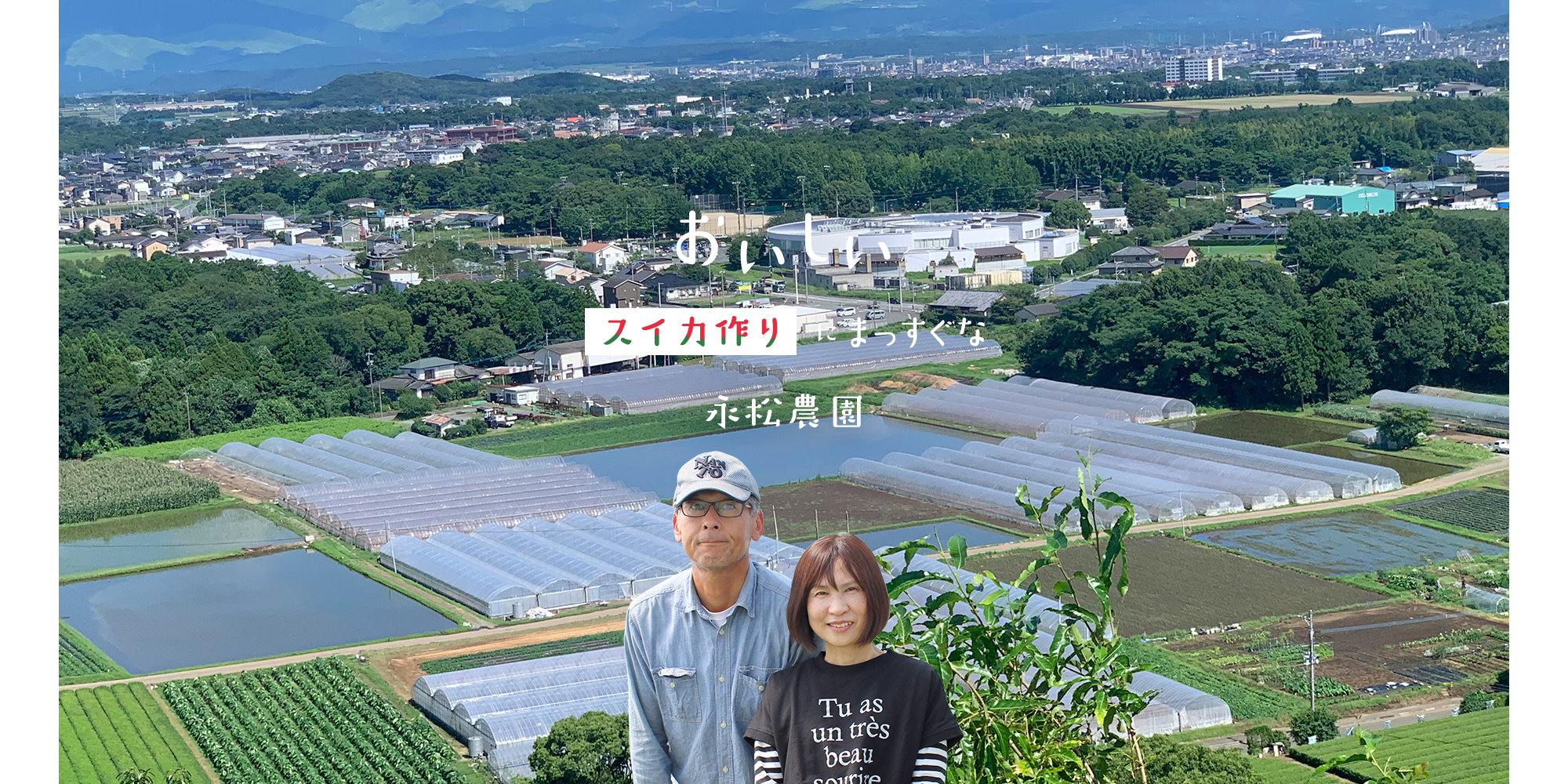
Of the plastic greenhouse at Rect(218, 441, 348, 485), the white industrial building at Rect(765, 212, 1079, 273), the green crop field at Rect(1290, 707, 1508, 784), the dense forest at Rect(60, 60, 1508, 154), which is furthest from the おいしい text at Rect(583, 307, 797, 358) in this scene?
the dense forest at Rect(60, 60, 1508, 154)

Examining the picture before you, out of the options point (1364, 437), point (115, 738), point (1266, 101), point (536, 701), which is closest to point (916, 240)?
point (1364, 437)

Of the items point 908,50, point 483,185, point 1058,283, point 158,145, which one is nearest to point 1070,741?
point 1058,283

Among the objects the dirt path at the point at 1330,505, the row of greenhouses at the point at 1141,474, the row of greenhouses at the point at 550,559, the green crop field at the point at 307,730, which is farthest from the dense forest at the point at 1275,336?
the green crop field at the point at 307,730

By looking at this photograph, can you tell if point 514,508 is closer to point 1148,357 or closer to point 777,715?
point 1148,357

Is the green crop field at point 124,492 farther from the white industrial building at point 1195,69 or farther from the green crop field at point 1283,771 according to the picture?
the white industrial building at point 1195,69

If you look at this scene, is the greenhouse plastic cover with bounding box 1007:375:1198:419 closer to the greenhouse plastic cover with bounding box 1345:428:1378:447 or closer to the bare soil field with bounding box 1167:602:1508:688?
the greenhouse plastic cover with bounding box 1345:428:1378:447

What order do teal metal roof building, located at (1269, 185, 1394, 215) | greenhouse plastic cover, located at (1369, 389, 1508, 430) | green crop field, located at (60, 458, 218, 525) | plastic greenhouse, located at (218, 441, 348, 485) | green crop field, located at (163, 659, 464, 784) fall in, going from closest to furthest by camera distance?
1. green crop field, located at (163, 659, 464, 784)
2. green crop field, located at (60, 458, 218, 525)
3. plastic greenhouse, located at (218, 441, 348, 485)
4. greenhouse plastic cover, located at (1369, 389, 1508, 430)
5. teal metal roof building, located at (1269, 185, 1394, 215)
